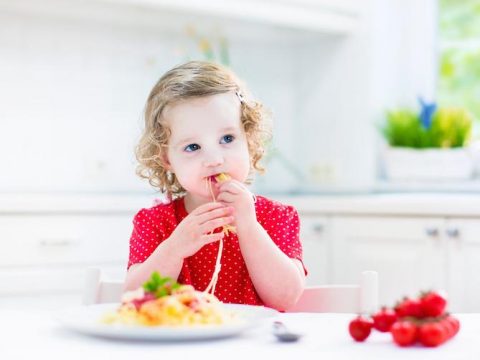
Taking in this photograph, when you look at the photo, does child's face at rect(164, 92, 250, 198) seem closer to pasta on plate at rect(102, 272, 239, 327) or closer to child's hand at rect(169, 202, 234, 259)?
child's hand at rect(169, 202, 234, 259)

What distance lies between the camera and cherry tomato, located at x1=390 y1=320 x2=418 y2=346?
913mm

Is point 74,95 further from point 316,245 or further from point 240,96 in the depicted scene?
point 240,96

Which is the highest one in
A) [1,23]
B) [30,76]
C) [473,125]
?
[1,23]

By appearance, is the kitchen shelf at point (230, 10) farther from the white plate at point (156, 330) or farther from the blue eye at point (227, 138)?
the white plate at point (156, 330)

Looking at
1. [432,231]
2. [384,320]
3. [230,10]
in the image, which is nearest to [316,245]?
[432,231]

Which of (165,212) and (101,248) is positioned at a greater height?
(165,212)

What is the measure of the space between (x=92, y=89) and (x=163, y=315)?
2.26 meters

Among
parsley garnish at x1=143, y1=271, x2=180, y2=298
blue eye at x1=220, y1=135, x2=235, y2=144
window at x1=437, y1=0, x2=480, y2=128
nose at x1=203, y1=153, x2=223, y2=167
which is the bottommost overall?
parsley garnish at x1=143, y1=271, x2=180, y2=298

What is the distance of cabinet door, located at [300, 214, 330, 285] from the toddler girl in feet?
3.70

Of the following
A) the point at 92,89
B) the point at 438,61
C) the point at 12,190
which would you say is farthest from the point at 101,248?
the point at 438,61

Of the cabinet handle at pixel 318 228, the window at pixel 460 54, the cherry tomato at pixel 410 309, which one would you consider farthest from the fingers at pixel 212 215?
the window at pixel 460 54

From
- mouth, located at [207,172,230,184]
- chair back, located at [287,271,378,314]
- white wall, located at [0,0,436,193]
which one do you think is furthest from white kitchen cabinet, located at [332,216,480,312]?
mouth, located at [207,172,230,184]

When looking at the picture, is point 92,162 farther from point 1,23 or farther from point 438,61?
point 438,61

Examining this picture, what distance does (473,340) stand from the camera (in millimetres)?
985
